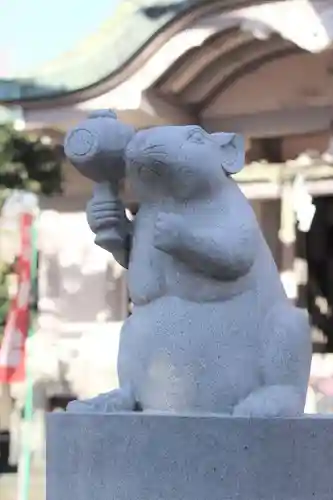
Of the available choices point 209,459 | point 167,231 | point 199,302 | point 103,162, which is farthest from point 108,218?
point 209,459

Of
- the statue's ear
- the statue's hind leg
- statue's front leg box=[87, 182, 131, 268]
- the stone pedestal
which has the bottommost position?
the stone pedestal

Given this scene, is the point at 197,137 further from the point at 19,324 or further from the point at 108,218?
the point at 19,324

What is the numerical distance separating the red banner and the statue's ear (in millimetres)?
5006

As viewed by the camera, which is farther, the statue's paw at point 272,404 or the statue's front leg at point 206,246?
the statue's front leg at point 206,246

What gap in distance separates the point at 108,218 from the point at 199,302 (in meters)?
0.40

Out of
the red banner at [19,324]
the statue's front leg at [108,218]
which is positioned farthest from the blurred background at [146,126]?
the statue's front leg at [108,218]

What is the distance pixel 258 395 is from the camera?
8.28ft

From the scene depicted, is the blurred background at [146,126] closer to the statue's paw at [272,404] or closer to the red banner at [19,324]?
the red banner at [19,324]

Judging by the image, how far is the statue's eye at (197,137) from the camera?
2673mm

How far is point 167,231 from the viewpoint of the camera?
256cm

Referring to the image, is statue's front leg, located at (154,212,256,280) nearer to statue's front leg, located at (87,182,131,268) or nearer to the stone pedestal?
statue's front leg, located at (87,182,131,268)

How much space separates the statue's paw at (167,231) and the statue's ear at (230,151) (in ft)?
0.84

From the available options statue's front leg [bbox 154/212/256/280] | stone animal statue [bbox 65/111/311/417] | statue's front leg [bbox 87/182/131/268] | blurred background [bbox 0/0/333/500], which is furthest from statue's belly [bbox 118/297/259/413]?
blurred background [bbox 0/0/333/500]

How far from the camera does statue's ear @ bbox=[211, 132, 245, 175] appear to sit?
2.74m
